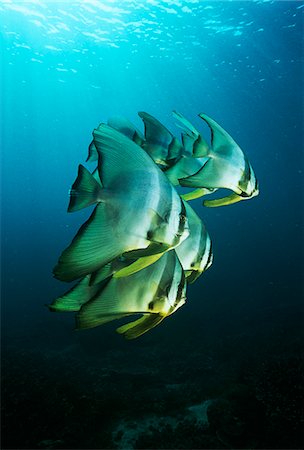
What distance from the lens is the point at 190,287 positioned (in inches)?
682

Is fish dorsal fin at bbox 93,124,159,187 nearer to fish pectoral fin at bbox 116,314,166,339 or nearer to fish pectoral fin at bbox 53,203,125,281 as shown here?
fish pectoral fin at bbox 53,203,125,281

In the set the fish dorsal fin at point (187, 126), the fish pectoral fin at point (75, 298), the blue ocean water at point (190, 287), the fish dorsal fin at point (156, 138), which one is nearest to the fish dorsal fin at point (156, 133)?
the fish dorsal fin at point (156, 138)

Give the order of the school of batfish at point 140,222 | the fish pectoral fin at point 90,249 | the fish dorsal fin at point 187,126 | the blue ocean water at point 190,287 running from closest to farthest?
the fish pectoral fin at point 90,249 < the school of batfish at point 140,222 < the fish dorsal fin at point 187,126 < the blue ocean water at point 190,287

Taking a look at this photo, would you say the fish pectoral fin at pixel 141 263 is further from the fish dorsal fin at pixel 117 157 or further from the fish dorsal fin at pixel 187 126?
the fish dorsal fin at pixel 187 126

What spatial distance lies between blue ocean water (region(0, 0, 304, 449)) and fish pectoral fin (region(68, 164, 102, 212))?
17.5 ft

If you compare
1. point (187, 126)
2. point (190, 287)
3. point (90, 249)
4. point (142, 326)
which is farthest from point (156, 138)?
point (190, 287)

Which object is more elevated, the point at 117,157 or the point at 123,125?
the point at 123,125

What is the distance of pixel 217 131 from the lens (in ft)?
6.47

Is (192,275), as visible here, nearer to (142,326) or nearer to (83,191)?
(142,326)

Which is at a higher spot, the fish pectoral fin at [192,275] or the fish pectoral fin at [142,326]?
the fish pectoral fin at [192,275]

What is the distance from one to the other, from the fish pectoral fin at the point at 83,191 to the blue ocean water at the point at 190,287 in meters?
5.34

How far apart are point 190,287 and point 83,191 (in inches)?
645

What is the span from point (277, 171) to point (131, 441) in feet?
219

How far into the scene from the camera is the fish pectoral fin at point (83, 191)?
1417 mm
